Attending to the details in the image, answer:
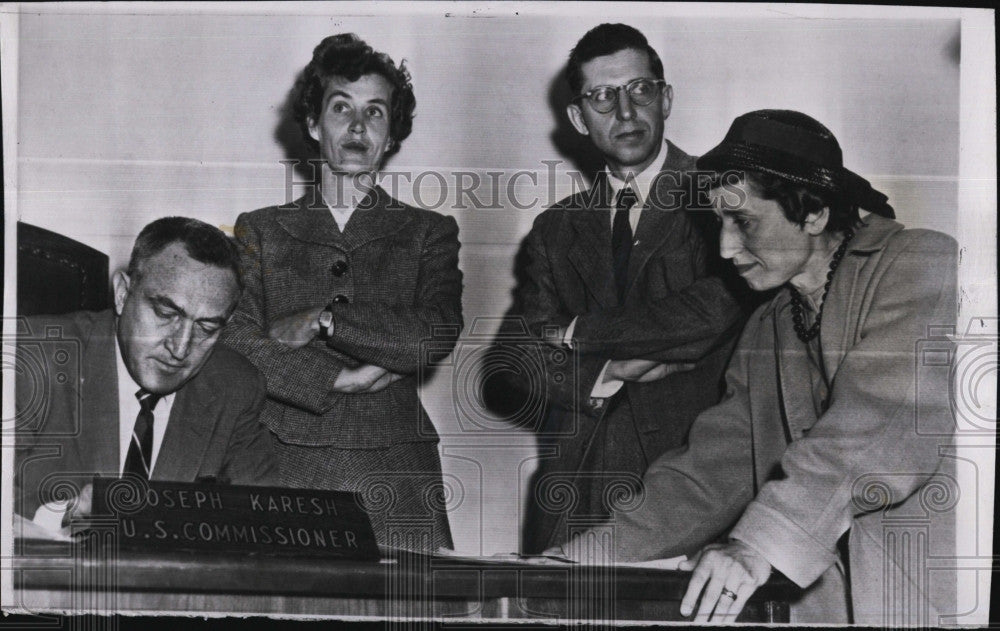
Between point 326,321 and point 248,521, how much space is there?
591 mm

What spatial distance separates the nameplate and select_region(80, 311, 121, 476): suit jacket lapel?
0.54 ft

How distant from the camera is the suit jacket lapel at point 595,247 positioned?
3.15 meters

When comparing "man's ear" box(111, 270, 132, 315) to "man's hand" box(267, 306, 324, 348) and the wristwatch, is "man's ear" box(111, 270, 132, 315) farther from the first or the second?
the wristwatch

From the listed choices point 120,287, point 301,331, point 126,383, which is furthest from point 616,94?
point 126,383

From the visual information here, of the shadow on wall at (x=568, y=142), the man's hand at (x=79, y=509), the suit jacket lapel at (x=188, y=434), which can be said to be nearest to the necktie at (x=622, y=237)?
the shadow on wall at (x=568, y=142)

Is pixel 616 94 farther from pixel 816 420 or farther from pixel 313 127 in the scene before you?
pixel 816 420

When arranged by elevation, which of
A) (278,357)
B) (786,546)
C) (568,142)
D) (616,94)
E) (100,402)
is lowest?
(786,546)

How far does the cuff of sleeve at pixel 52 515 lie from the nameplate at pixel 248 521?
0.15 metres

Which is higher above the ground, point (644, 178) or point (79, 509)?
point (644, 178)

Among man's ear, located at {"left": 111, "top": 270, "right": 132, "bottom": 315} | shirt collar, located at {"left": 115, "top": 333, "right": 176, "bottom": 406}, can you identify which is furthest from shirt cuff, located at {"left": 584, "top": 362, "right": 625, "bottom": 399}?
man's ear, located at {"left": 111, "top": 270, "right": 132, "bottom": 315}

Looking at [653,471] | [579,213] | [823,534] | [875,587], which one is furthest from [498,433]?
[875,587]

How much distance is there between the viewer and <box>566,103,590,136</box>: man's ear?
3.19 m

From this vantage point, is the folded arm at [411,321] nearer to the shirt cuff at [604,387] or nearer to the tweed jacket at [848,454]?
the shirt cuff at [604,387]

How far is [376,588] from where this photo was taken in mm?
3121
